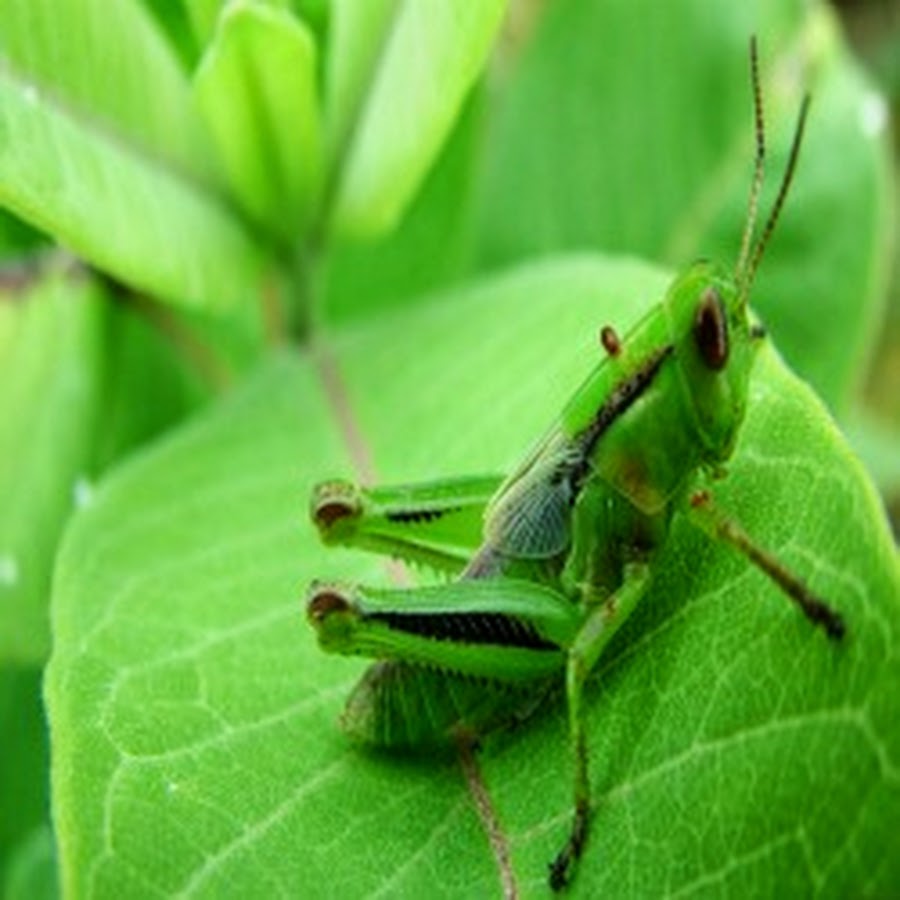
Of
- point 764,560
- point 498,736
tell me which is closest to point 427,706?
point 498,736

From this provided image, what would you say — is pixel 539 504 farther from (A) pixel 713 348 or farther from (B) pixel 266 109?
(B) pixel 266 109

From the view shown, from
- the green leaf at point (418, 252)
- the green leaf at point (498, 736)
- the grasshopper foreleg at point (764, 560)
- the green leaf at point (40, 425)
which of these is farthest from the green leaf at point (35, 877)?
the grasshopper foreleg at point (764, 560)

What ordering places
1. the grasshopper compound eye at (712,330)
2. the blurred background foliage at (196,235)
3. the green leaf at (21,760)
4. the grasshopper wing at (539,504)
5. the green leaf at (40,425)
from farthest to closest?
the green leaf at (21,760) < the green leaf at (40,425) < the blurred background foliage at (196,235) < the grasshopper wing at (539,504) < the grasshopper compound eye at (712,330)

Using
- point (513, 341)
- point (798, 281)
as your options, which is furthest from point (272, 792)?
point (798, 281)

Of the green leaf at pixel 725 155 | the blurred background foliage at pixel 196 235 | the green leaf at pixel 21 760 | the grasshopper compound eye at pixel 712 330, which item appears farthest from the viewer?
the green leaf at pixel 21 760

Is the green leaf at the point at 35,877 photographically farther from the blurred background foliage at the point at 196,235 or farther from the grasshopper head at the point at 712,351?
the grasshopper head at the point at 712,351

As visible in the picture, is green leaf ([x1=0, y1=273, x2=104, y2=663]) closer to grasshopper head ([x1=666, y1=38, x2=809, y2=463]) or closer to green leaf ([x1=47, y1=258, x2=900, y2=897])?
green leaf ([x1=47, y1=258, x2=900, y2=897])

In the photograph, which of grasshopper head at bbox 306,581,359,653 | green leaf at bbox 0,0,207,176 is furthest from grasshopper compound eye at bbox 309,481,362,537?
green leaf at bbox 0,0,207,176
